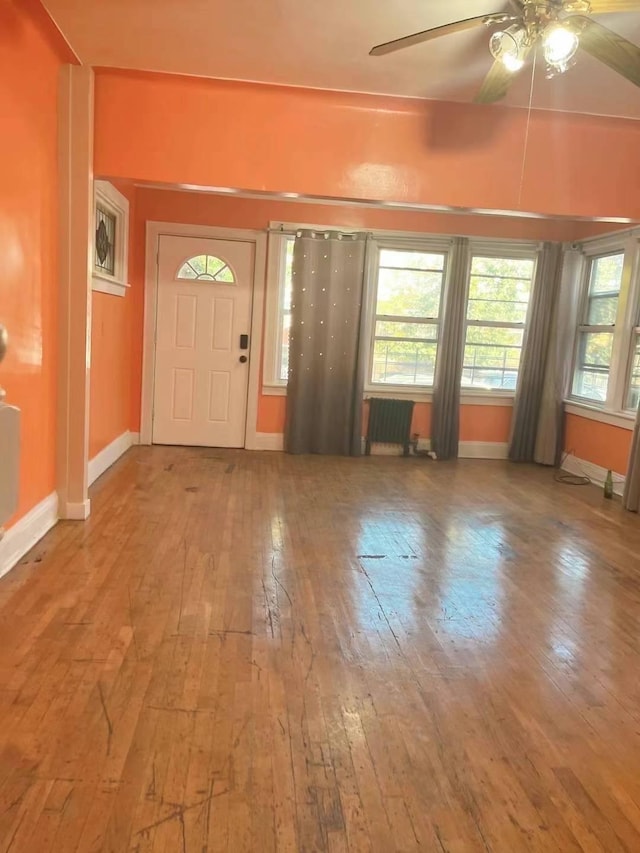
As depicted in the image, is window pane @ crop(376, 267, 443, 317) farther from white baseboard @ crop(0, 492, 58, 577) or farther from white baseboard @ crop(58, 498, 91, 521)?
white baseboard @ crop(0, 492, 58, 577)

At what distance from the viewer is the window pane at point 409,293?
6.23 metres

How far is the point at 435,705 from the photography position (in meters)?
2.16

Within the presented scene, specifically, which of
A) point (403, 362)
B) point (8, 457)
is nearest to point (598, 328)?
point (403, 362)

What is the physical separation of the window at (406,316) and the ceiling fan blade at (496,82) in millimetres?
3128

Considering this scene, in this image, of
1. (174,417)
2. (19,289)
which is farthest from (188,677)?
(174,417)

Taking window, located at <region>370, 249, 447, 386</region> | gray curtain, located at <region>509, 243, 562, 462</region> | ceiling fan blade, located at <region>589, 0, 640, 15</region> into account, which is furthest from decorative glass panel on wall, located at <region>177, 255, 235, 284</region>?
ceiling fan blade, located at <region>589, 0, 640, 15</region>

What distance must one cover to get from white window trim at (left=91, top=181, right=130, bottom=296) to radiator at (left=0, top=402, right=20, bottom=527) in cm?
296

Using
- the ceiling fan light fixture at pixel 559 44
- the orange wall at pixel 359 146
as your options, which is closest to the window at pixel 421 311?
the orange wall at pixel 359 146

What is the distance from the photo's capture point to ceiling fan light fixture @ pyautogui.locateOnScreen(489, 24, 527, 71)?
2385mm

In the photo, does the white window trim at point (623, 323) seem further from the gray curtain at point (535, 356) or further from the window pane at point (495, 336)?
the window pane at point (495, 336)

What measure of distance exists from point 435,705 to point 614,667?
82 centimetres

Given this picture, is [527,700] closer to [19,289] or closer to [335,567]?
[335,567]

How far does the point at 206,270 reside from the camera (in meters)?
5.98

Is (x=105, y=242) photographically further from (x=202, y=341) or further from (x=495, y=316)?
(x=495, y=316)
